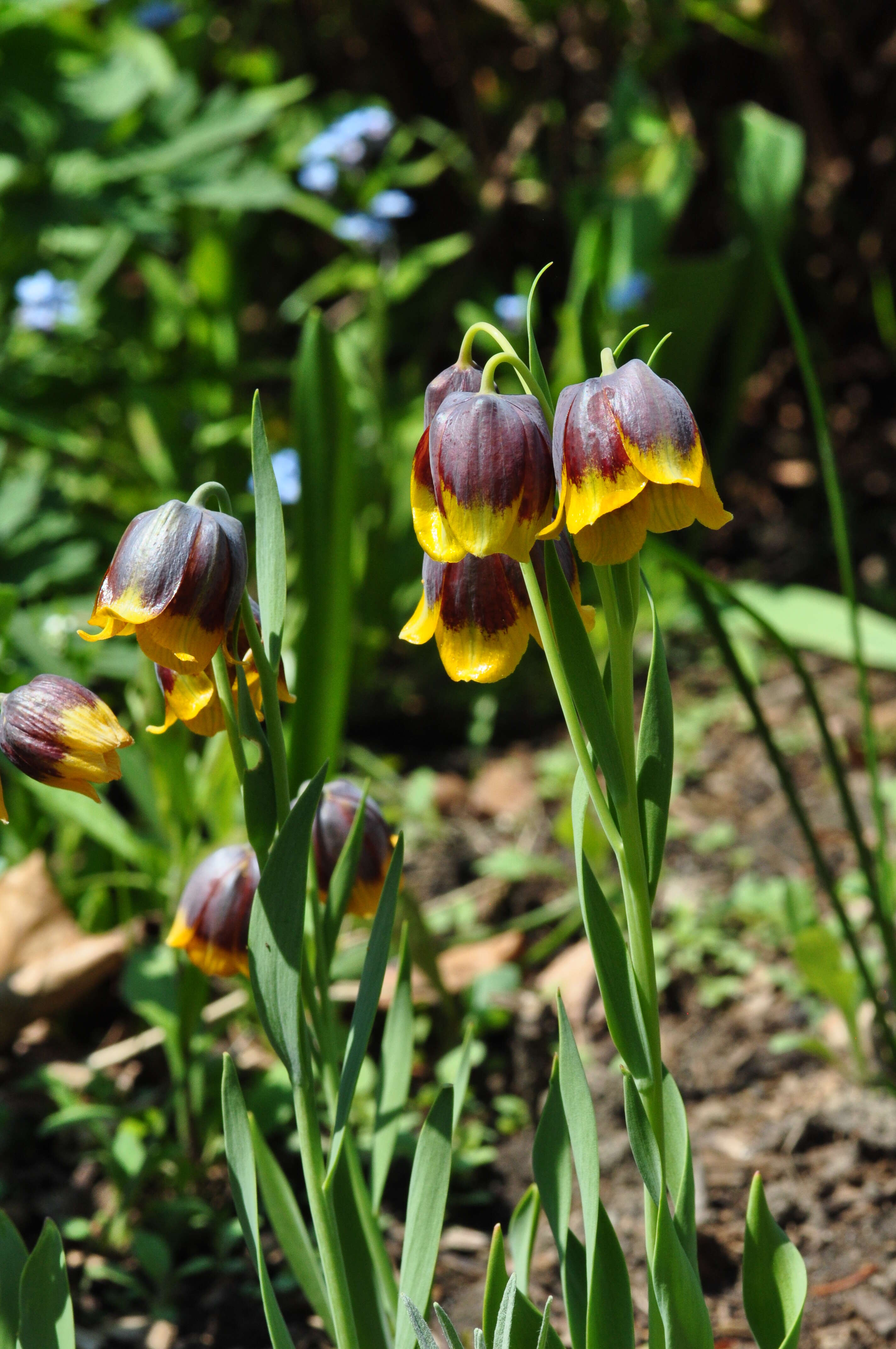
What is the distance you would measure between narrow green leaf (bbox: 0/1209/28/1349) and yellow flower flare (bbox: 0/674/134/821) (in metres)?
0.31

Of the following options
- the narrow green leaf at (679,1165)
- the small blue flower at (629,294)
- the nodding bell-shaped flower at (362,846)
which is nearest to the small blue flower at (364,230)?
the small blue flower at (629,294)

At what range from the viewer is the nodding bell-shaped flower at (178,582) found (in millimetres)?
674

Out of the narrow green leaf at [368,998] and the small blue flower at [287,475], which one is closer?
the narrow green leaf at [368,998]

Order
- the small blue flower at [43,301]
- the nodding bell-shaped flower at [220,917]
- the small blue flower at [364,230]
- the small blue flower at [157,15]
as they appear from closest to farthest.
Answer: the nodding bell-shaped flower at [220,917]
the small blue flower at [43,301]
the small blue flower at [364,230]
the small blue flower at [157,15]

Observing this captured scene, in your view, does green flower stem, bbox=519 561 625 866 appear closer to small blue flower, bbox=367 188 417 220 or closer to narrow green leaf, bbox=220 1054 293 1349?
narrow green leaf, bbox=220 1054 293 1349

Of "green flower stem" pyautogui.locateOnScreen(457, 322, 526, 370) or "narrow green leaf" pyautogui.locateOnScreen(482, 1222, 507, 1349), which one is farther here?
"narrow green leaf" pyautogui.locateOnScreen(482, 1222, 507, 1349)

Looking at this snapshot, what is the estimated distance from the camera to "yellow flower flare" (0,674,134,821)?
2.35 feet

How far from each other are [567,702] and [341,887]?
0.24 metres

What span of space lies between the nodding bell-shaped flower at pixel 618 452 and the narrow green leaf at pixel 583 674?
0.03m

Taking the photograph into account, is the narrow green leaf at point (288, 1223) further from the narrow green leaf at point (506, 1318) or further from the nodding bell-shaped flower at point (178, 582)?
the nodding bell-shaped flower at point (178, 582)

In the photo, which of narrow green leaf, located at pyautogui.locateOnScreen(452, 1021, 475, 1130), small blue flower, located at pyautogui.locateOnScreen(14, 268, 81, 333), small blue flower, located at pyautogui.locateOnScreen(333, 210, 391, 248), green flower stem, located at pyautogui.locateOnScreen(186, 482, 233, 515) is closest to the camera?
green flower stem, located at pyautogui.locateOnScreen(186, 482, 233, 515)

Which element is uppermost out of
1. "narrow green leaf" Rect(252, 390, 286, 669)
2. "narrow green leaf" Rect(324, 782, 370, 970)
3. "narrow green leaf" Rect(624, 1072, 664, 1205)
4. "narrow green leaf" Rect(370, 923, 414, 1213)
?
"narrow green leaf" Rect(252, 390, 286, 669)

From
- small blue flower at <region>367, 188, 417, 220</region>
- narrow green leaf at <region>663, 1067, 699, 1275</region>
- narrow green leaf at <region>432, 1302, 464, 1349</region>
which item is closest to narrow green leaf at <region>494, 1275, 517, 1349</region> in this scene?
narrow green leaf at <region>432, 1302, 464, 1349</region>

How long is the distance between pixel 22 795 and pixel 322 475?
1.84 ft
